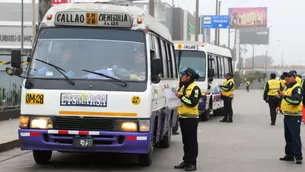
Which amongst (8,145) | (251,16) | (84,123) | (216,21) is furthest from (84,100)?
(251,16)

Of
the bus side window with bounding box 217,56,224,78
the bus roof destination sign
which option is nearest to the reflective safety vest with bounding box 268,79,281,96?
the bus side window with bounding box 217,56,224,78

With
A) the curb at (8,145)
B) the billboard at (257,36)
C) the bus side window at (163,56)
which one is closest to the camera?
the bus side window at (163,56)

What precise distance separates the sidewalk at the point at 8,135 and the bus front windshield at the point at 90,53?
3257 mm

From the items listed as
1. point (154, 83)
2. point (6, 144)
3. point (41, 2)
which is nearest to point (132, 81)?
point (154, 83)

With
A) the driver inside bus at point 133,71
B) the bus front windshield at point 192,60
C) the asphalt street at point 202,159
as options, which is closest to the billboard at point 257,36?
the bus front windshield at point 192,60

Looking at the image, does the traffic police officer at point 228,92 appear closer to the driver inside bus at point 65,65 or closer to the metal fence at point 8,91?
the metal fence at point 8,91

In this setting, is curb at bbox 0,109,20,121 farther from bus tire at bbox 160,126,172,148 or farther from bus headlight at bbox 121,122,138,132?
bus headlight at bbox 121,122,138,132

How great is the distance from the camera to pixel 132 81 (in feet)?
27.7

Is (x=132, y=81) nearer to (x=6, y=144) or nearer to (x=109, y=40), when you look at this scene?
(x=109, y=40)

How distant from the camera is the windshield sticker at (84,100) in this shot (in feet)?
26.9

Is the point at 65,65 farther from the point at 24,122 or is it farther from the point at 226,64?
the point at 226,64

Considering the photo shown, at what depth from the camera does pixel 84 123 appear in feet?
27.0

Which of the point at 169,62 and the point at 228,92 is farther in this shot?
the point at 228,92

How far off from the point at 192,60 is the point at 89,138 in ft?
37.9
